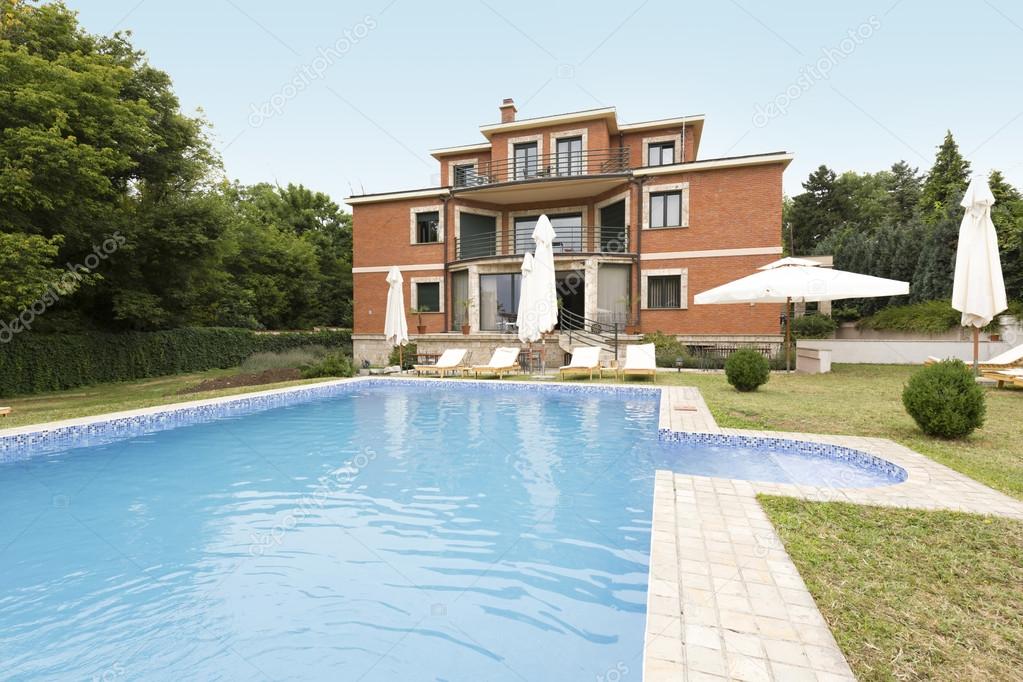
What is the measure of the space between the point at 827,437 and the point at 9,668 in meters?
7.90

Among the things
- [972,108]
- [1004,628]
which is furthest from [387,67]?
[972,108]

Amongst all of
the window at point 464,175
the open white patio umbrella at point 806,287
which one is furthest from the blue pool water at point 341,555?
the window at point 464,175

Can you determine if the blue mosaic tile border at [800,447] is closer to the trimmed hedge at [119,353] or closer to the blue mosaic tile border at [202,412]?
the blue mosaic tile border at [202,412]

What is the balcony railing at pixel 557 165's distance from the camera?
2109 cm

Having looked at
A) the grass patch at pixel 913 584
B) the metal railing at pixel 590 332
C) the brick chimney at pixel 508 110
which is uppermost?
the brick chimney at pixel 508 110

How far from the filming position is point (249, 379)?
1512 cm

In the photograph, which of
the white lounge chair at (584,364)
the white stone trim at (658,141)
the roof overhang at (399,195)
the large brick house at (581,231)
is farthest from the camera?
the roof overhang at (399,195)

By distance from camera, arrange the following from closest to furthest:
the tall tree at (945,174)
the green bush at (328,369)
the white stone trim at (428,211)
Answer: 1. the green bush at (328,369)
2. the white stone trim at (428,211)
3. the tall tree at (945,174)

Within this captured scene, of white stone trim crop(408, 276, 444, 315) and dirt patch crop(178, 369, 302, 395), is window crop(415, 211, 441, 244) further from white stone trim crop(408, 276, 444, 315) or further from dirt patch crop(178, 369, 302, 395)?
dirt patch crop(178, 369, 302, 395)

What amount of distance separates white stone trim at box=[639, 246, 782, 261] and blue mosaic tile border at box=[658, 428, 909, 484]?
45.1 feet

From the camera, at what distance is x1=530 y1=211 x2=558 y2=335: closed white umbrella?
14578 mm

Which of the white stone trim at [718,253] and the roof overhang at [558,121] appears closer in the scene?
the white stone trim at [718,253]

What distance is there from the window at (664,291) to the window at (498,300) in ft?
18.5

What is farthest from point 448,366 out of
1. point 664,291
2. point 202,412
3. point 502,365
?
point 664,291
